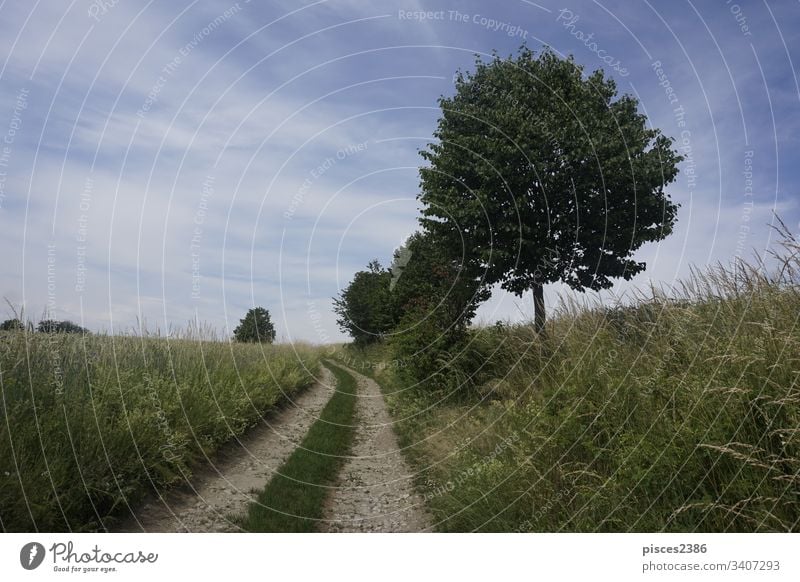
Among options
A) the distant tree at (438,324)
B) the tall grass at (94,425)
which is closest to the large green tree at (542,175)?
the distant tree at (438,324)

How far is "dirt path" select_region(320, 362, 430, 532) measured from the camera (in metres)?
7.09

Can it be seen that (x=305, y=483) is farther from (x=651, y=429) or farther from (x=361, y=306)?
(x=361, y=306)

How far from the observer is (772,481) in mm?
4344

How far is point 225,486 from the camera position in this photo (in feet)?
29.0

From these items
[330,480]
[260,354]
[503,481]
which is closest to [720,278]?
[503,481]

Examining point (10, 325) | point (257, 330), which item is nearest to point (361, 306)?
point (257, 330)

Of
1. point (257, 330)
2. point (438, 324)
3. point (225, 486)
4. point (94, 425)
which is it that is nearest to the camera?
Result: point (94, 425)

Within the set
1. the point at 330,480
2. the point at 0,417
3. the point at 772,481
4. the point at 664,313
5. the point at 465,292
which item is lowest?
the point at 330,480

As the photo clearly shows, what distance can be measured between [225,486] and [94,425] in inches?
97.1

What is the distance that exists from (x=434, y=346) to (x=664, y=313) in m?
8.10

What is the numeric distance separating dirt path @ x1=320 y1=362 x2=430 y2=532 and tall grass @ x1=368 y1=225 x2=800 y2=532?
37 centimetres

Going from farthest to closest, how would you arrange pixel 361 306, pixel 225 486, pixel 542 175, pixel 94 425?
pixel 361 306, pixel 542 175, pixel 225 486, pixel 94 425

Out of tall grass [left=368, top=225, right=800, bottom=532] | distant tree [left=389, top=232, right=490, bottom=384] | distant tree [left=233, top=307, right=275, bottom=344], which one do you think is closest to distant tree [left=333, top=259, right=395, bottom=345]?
distant tree [left=233, top=307, right=275, bottom=344]
